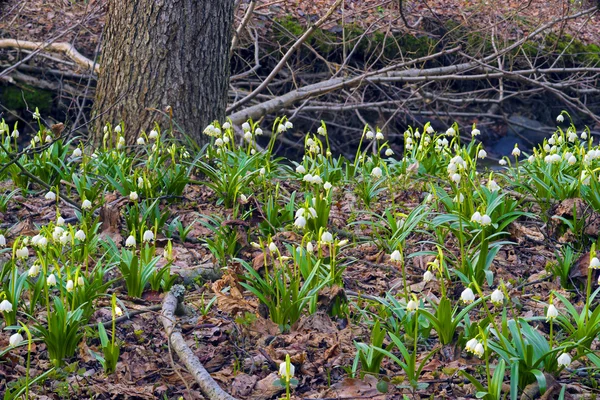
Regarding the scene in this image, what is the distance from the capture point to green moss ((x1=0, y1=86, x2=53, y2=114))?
8281mm

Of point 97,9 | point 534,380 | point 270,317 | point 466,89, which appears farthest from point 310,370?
point 466,89

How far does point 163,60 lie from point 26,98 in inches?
160

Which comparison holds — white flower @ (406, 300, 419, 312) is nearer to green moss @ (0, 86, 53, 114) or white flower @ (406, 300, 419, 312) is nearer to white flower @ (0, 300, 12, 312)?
white flower @ (0, 300, 12, 312)

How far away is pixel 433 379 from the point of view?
2418mm

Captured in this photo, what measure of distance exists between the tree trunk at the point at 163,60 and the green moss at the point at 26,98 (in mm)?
3590

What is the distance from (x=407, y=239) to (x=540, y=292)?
86 cm

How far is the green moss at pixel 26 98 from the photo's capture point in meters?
8.28

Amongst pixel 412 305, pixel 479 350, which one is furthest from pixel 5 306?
pixel 479 350

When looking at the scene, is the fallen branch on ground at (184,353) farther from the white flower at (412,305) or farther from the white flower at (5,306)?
the white flower at (412,305)

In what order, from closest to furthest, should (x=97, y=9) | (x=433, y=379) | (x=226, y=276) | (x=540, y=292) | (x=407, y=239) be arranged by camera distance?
(x=433, y=379)
(x=226, y=276)
(x=540, y=292)
(x=407, y=239)
(x=97, y=9)

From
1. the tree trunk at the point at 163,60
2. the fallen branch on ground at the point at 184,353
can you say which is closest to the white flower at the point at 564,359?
the fallen branch on ground at the point at 184,353

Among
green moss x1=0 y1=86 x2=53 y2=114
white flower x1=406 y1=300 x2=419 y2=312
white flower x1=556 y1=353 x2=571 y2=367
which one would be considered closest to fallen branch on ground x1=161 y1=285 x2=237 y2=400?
white flower x1=406 y1=300 x2=419 y2=312

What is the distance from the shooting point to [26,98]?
27.1ft

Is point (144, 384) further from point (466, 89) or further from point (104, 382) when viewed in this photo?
point (466, 89)
